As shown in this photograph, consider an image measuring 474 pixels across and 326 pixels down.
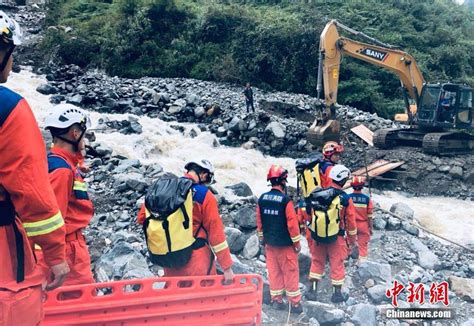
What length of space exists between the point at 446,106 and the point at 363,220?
8.08 m

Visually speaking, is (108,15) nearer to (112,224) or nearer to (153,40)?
(153,40)

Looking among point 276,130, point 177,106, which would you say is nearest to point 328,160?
point 276,130

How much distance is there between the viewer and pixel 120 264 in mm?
5145

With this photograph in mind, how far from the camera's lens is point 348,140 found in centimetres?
1484

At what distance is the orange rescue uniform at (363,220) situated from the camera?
663 centimetres

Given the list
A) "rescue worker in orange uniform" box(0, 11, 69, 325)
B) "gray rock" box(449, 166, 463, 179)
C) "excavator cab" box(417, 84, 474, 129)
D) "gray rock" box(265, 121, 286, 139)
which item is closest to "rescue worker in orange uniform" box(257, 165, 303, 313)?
"rescue worker in orange uniform" box(0, 11, 69, 325)

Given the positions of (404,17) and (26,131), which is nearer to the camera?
(26,131)

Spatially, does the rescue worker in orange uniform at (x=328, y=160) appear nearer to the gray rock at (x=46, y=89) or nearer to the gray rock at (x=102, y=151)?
the gray rock at (x=102, y=151)

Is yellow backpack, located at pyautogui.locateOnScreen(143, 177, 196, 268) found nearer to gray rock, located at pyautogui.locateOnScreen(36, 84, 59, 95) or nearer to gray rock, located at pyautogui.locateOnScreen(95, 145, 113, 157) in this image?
gray rock, located at pyautogui.locateOnScreen(95, 145, 113, 157)

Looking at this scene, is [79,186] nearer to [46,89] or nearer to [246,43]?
[46,89]

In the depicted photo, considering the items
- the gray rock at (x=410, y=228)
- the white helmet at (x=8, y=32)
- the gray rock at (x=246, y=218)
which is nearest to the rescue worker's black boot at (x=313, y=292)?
the gray rock at (x=246, y=218)

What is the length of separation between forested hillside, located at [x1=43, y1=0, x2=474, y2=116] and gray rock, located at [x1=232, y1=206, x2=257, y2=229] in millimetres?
14997

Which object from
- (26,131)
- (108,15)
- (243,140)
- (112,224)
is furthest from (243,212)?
(108,15)

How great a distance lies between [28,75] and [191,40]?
903cm
